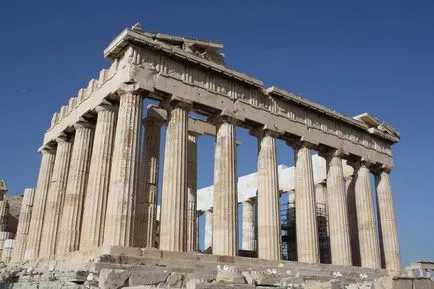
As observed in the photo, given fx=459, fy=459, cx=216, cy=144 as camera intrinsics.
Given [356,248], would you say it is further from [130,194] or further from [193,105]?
[130,194]

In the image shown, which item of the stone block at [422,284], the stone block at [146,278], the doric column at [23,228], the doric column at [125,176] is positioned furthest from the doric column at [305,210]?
the doric column at [23,228]

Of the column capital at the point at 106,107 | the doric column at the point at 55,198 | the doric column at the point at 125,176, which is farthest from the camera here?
the doric column at the point at 55,198

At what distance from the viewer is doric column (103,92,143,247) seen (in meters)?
17.8

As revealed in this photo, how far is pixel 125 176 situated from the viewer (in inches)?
733

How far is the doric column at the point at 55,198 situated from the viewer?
24219 mm

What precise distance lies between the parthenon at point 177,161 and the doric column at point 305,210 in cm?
6

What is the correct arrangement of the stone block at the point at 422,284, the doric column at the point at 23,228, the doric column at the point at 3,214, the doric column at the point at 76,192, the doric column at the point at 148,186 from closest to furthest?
the stone block at the point at 422,284 < the doric column at the point at 148,186 < the doric column at the point at 76,192 < the doric column at the point at 23,228 < the doric column at the point at 3,214

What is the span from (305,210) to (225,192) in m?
5.59

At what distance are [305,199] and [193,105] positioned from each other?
829cm

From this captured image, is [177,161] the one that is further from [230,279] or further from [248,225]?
[248,225]

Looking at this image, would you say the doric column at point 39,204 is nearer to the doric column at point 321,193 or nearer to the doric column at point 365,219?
the doric column at point 321,193

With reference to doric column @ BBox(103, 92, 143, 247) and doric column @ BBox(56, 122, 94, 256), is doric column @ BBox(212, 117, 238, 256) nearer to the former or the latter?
doric column @ BBox(103, 92, 143, 247)

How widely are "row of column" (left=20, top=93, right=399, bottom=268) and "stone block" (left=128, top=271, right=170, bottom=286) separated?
5674 mm

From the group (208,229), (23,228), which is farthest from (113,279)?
(208,229)
